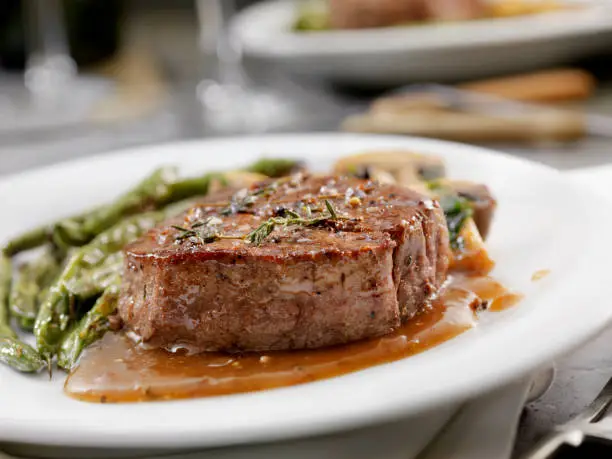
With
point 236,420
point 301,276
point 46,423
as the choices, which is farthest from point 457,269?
point 46,423

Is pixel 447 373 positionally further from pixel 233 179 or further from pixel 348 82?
pixel 348 82

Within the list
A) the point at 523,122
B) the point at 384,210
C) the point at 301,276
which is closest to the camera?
the point at 301,276

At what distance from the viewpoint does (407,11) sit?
8.07m

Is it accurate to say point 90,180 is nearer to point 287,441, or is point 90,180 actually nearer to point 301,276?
point 301,276

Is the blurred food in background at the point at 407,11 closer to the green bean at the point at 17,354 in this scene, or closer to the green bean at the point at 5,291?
the green bean at the point at 5,291

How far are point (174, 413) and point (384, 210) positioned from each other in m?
1.10

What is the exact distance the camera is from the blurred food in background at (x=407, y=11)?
7.87m

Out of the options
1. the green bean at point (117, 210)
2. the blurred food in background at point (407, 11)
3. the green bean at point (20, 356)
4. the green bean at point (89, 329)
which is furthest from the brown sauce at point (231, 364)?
the blurred food in background at point (407, 11)

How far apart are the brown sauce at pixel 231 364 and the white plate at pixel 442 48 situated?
4.30 metres

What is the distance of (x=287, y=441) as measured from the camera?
2.18m

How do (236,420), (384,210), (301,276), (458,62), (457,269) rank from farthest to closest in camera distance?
(458,62) → (457,269) → (384,210) → (301,276) → (236,420)

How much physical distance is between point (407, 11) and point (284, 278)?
6128 mm

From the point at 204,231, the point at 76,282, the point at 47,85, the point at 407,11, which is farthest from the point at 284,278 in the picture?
the point at 47,85

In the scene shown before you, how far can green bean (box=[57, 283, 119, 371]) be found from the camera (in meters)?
2.67
